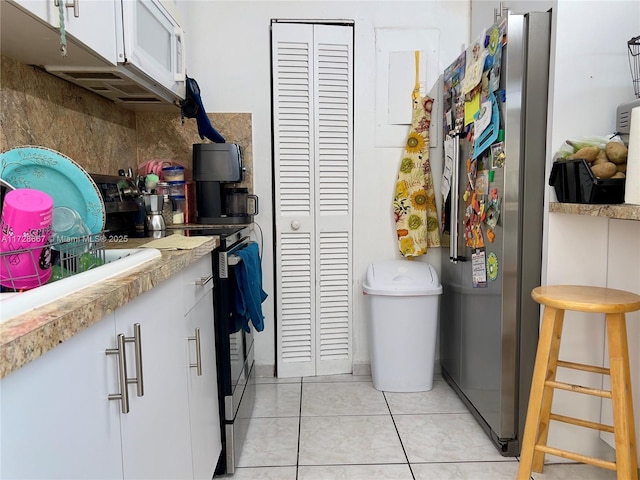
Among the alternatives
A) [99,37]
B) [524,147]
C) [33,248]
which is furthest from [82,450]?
[524,147]

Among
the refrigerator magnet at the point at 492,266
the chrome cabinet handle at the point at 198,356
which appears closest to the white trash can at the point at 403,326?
the refrigerator magnet at the point at 492,266

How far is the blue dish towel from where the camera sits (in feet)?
6.27

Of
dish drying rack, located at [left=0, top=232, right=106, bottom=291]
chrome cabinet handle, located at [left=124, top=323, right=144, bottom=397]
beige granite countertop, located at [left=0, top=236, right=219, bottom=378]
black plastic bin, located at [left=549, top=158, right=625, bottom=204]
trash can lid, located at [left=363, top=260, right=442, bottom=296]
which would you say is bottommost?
trash can lid, located at [left=363, top=260, right=442, bottom=296]

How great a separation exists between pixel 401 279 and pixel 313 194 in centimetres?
69

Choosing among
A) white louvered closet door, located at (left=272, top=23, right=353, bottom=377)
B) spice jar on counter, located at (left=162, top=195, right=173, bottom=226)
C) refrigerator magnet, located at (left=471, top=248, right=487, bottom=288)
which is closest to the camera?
refrigerator magnet, located at (left=471, top=248, right=487, bottom=288)

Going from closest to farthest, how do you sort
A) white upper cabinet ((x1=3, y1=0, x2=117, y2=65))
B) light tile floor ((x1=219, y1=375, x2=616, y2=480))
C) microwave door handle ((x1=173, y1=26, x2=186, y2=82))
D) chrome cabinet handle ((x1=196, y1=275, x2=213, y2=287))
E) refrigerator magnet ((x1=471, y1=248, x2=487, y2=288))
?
white upper cabinet ((x1=3, y1=0, x2=117, y2=65)) < chrome cabinet handle ((x1=196, y1=275, x2=213, y2=287)) < light tile floor ((x1=219, y1=375, x2=616, y2=480)) < refrigerator magnet ((x1=471, y1=248, x2=487, y2=288)) < microwave door handle ((x1=173, y1=26, x2=186, y2=82))

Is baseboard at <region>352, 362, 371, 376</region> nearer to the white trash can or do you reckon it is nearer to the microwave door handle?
the white trash can

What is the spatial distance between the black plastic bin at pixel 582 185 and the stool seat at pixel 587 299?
31 centimetres

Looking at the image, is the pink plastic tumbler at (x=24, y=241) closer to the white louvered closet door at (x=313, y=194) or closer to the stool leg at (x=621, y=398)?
the stool leg at (x=621, y=398)

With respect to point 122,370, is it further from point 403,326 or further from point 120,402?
point 403,326

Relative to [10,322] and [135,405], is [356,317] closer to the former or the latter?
[135,405]

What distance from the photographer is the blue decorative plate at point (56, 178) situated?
1243 millimetres

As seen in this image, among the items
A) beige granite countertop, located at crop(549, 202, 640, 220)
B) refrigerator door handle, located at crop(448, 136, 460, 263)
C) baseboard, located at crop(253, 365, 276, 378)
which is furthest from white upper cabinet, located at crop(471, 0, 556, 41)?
baseboard, located at crop(253, 365, 276, 378)

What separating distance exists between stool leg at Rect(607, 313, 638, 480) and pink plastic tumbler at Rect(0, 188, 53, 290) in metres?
1.57
